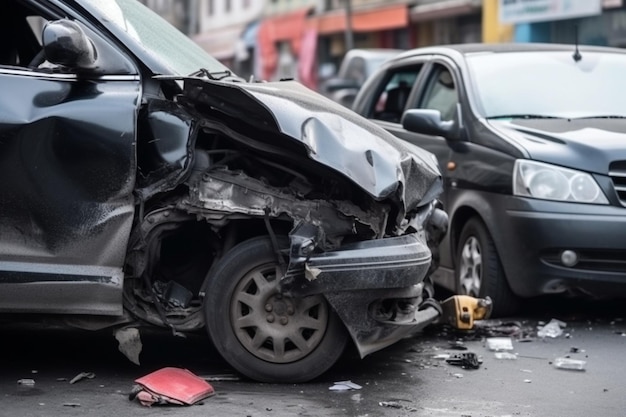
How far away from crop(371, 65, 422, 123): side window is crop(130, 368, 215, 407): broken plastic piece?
428 centimetres

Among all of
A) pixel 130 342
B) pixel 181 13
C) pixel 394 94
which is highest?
pixel 181 13

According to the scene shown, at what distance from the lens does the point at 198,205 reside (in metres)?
5.48

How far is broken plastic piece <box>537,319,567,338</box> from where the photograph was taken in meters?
6.98

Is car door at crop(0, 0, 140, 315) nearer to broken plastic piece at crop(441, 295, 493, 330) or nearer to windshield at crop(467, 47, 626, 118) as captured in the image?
broken plastic piece at crop(441, 295, 493, 330)

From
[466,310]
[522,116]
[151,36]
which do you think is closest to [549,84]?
[522,116]

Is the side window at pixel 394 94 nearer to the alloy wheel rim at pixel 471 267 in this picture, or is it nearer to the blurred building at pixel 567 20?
the alloy wheel rim at pixel 471 267

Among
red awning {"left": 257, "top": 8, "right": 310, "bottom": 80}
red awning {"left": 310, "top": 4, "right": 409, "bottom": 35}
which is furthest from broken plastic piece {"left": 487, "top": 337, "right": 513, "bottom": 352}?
red awning {"left": 257, "top": 8, "right": 310, "bottom": 80}

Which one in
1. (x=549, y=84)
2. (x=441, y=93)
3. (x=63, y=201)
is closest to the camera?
(x=63, y=201)

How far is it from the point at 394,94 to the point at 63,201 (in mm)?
4531

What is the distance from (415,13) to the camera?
3198 centimetres

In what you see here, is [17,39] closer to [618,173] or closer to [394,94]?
[394,94]

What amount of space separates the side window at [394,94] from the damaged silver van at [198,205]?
11.6ft

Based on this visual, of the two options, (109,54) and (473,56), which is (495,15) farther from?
(109,54)

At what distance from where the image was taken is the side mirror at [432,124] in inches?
312
